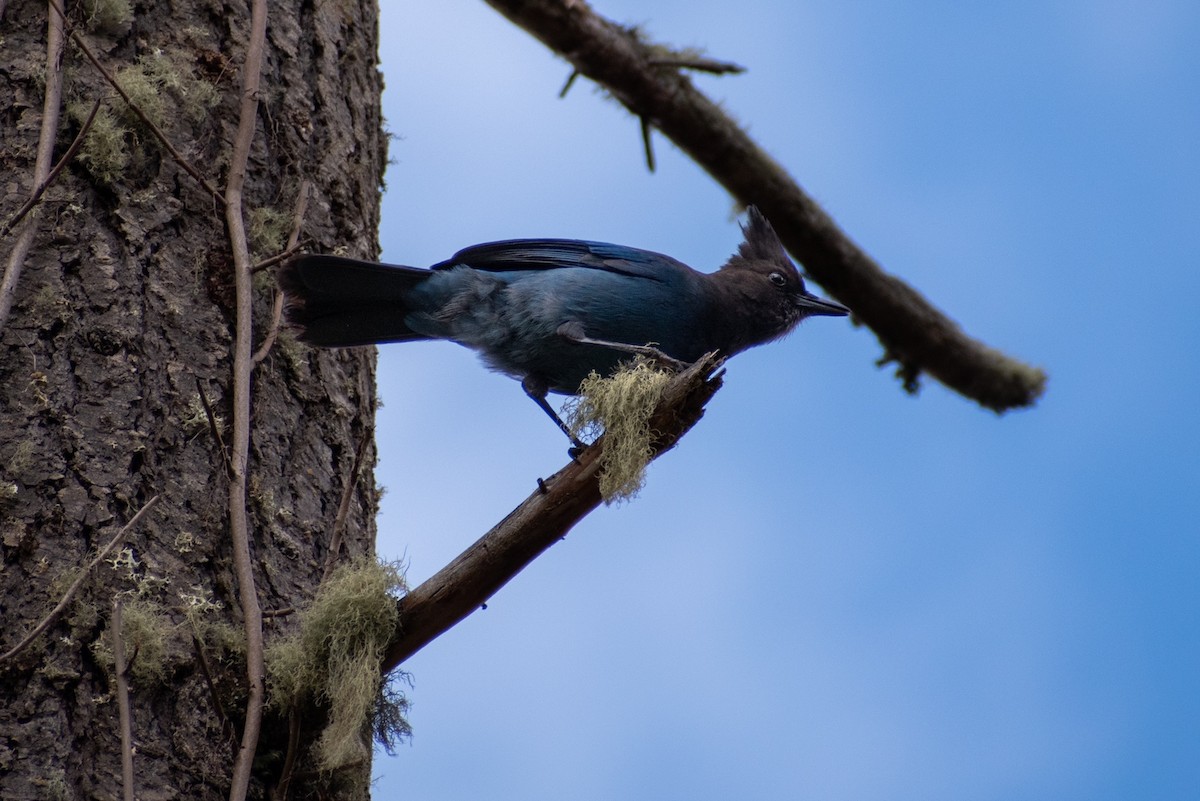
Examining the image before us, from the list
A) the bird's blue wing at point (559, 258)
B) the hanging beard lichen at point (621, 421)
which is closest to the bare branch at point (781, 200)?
the bird's blue wing at point (559, 258)

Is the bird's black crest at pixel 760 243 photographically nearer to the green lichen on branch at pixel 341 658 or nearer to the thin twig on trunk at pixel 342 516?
the thin twig on trunk at pixel 342 516

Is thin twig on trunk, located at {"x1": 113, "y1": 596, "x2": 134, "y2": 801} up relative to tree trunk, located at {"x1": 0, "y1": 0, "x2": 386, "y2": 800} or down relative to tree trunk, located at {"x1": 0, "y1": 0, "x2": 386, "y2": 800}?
down

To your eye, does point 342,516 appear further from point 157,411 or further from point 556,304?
point 556,304

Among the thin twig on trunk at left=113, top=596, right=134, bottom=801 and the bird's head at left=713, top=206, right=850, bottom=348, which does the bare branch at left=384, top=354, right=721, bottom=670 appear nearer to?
the thin twig on trunk at left=113, top=596, right=134, bottom=801

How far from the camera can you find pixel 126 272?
314 centimetres

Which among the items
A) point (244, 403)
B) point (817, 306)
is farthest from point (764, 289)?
point (244, 403)

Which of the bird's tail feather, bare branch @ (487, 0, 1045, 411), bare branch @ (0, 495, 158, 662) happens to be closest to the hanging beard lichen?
the bird's tail feather

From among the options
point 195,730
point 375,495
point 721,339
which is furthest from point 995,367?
point 195,730

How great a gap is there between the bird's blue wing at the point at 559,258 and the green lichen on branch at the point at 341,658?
6.34 ft

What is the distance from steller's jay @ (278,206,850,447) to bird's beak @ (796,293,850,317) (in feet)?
1.34

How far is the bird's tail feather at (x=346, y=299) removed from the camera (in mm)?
3584

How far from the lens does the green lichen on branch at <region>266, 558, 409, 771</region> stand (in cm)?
288

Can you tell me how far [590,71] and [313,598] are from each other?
2.70 m

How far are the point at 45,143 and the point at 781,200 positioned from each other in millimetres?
3385
